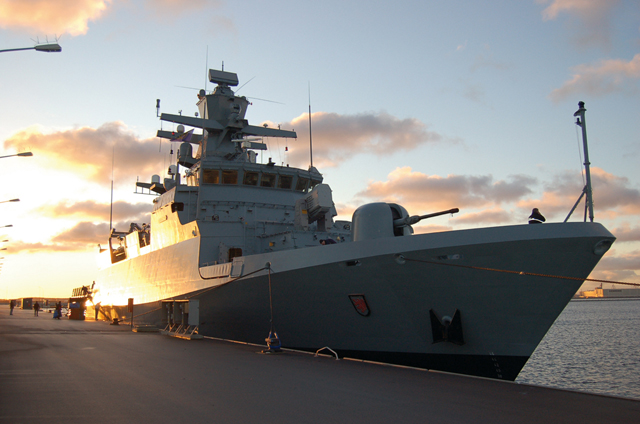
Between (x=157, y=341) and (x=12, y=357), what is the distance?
4.22 metres

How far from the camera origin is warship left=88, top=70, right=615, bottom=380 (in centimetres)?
808

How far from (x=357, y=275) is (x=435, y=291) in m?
1.53

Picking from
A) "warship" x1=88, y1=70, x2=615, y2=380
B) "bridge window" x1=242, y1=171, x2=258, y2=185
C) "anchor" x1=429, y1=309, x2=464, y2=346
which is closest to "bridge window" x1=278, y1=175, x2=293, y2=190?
"warship" x1=88, y1=70, x2=615, y2=380

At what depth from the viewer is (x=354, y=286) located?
9516 mm

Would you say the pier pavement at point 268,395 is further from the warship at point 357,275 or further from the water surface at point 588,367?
the water surface at point 588,367

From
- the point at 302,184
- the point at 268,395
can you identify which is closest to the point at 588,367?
the point at 302,184

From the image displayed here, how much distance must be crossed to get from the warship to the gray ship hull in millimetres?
19

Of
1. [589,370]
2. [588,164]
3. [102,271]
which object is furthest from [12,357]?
[102,271]

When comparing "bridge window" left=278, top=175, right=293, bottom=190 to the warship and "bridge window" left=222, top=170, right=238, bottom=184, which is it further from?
"bridge window" left=222, top=170, right=238, bottom=184

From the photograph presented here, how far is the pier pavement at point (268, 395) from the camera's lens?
4.71 meters

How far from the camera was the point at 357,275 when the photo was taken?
9.37 m

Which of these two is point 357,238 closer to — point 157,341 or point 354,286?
point 354,286

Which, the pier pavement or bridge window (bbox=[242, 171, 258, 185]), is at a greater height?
bridge window (bbox=[242, 171, 258, 185])

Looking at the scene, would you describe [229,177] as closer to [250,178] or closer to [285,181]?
[250,178]
